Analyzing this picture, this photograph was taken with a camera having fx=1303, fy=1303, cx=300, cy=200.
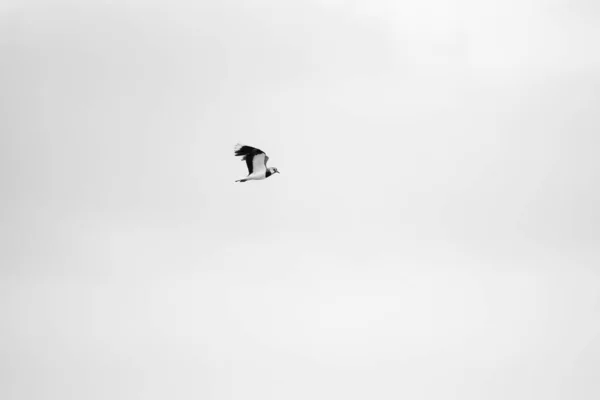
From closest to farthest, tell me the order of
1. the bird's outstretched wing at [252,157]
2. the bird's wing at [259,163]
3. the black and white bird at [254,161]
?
the bird's outstretched wing at [252,157]
the black and white bird at [254,161]
the bird's wing at [259,163]

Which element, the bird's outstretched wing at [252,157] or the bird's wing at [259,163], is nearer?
the bird's outstretched wing at [252,157]

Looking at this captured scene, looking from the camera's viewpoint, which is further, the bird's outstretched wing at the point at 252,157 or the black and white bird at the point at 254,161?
the black and white bird at the point at 254,161

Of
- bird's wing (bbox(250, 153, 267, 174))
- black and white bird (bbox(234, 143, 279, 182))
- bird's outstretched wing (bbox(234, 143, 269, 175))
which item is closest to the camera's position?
bird's outstretched wing (bbox(234, 143, 269, 175))

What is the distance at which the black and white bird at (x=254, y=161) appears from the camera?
97.0 metres

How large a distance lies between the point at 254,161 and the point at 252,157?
411 millimetres

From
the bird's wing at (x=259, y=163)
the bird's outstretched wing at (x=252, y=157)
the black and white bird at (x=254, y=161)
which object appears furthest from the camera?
the bird's wing at (x=259, y=163)

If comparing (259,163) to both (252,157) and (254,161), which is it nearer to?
(254,161)

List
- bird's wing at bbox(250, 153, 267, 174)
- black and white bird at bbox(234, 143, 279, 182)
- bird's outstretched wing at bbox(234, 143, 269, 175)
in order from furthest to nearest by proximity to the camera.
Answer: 1. bird's wing at bbox(250, 153, 267, 174)
2. black and white bird at bbox(234, 143, 279, 182)
3. bird's outstretched wing at bbox(234, 143, 269, 175)

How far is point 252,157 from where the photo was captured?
98.2 metres

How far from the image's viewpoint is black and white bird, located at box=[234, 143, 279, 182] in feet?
318

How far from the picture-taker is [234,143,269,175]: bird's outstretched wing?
318ft

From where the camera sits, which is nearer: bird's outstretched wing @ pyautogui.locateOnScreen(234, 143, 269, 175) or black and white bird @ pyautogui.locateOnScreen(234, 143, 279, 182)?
bird's outstretched wing @ pyautogui.locateOnScreen(234, 143, 269, 175)

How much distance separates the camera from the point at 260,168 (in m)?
99.1

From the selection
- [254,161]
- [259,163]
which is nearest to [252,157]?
[254,161]
